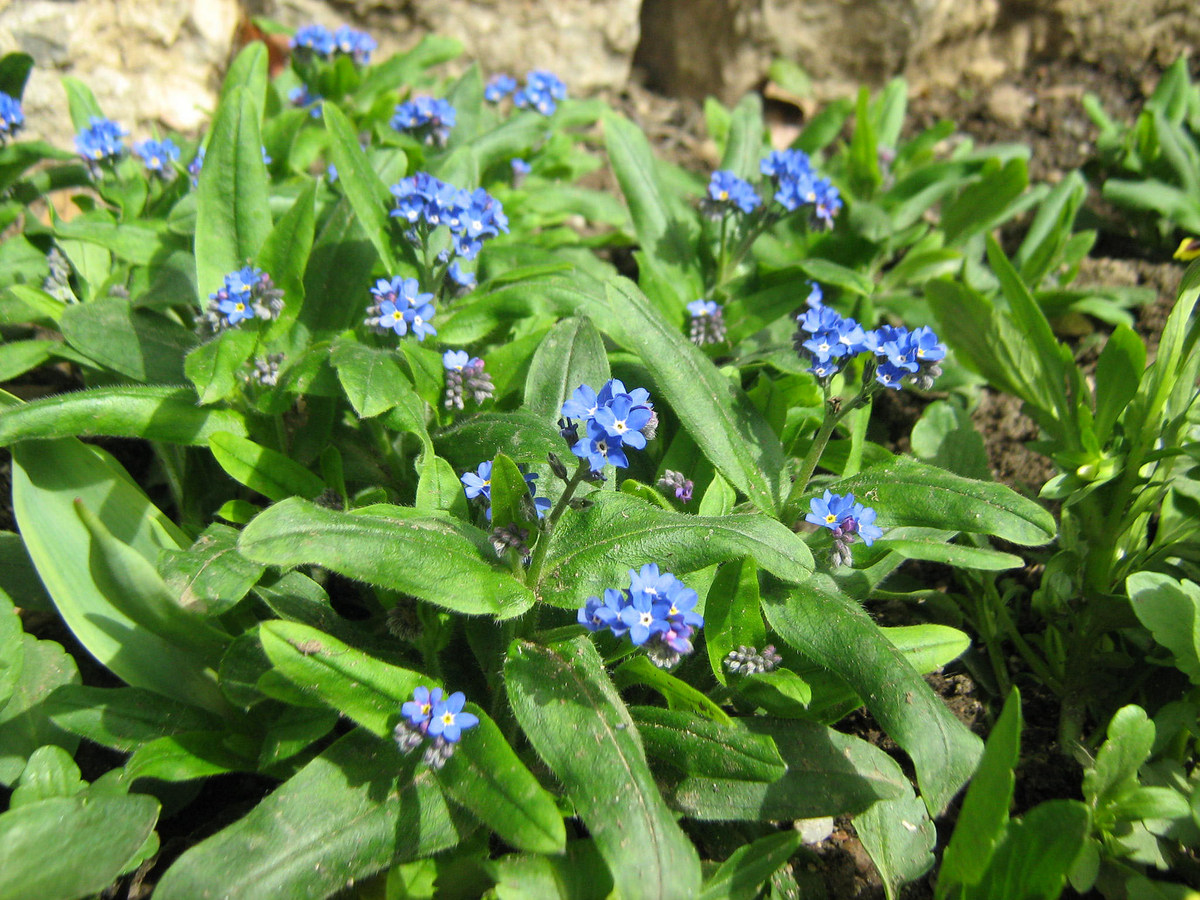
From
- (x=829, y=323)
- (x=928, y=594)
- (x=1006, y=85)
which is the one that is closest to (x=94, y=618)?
(x=829, y=323)

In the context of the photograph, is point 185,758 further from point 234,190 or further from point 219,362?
point 234,190

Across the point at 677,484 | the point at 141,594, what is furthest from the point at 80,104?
the point at 677,484

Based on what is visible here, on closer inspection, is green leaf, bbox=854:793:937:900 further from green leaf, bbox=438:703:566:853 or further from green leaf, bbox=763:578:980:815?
green leaf, bbox=438:703:566:853

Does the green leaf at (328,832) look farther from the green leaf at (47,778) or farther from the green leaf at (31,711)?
the green leaf at (31,711)

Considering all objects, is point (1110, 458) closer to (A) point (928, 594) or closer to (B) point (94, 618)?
(A) point (928, 594)

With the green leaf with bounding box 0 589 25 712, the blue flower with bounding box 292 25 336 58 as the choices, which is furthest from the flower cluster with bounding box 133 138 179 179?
the green leaf with bounding box 0 589 25 712
